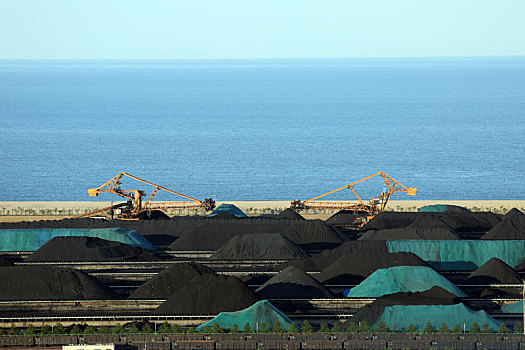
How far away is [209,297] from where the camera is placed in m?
64.2

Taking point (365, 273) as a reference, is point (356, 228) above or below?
above

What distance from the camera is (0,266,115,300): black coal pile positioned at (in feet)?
226

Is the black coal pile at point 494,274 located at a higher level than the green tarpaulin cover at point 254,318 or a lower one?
higher

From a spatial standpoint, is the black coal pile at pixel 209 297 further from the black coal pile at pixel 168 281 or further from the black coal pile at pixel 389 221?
the black coal pile at pixel 389 221

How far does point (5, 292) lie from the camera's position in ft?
228

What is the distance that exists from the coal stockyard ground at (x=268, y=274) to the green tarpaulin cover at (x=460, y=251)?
98mm

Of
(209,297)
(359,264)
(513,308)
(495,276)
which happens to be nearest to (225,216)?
(359,264)

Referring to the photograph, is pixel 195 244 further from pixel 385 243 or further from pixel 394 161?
pixel 394 161

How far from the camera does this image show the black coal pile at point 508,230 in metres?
91.4

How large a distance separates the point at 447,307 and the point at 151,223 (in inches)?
1780

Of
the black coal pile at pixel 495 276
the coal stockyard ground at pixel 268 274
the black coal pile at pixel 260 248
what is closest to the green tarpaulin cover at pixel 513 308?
the coal stockyard ground at pixel 268 274

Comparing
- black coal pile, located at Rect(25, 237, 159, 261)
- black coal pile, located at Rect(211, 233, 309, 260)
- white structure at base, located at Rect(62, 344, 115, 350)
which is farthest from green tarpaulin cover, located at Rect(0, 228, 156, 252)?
white structure at base, located at Rect(62, 344, 115, 350)

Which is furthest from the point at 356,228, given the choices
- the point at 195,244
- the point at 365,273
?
the point at 365,273

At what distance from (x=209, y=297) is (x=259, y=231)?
3013cm
